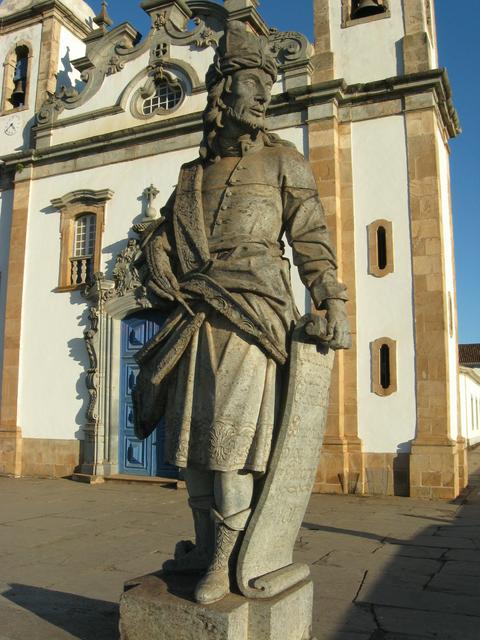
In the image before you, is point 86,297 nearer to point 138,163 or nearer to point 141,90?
point 138,163

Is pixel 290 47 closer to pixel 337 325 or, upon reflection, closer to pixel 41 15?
pixel 41 15

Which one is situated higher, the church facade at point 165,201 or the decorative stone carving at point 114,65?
the decorative stone carving at point 114,65

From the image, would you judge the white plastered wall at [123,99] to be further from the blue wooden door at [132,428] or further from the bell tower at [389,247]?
the blue wooden door at [132,428]

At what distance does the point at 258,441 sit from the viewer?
3.12 m

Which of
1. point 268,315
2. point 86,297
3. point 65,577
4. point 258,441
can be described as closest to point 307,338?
point 268,315

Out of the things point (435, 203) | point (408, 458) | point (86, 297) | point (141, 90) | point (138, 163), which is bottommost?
point (408, 458)

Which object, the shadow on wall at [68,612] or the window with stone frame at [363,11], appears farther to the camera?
the window with stone frame at [363,11]

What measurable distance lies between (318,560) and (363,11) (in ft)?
33.3

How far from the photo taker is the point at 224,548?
3084 millimetres

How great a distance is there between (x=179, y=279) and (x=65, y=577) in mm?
2623

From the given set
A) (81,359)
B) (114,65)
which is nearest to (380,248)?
(81,359)

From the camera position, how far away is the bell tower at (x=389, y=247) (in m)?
10.4

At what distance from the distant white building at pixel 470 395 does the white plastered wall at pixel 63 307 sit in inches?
356

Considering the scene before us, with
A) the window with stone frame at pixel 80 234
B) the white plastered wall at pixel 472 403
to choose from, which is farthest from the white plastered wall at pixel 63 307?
the white plastered wall at pixel 472 403
